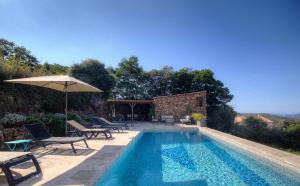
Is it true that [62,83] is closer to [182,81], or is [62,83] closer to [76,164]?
[76,164]

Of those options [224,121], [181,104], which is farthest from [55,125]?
[224,121]

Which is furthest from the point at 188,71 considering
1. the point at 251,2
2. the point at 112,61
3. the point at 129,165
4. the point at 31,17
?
the point at 129,165

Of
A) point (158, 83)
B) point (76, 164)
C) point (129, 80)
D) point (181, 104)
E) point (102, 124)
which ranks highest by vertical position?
point (129, 80)

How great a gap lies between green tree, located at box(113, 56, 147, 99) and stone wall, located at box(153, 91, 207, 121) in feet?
27.8

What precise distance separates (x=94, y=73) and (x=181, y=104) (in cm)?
817

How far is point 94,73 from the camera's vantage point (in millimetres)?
19703

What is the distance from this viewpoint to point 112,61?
29.3 metres

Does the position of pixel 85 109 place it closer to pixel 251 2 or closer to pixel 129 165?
pixel 129 165

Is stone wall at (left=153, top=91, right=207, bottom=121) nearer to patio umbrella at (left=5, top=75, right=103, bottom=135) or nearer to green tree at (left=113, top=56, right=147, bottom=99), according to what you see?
green tree at (left=113, top=56, right=147, bottom=99)

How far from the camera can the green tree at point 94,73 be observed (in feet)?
63.2

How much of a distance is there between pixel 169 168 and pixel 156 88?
24.7 metres

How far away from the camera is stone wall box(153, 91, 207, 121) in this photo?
19219 millimetres

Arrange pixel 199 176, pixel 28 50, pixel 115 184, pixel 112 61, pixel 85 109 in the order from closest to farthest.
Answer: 1. pixel 115 184
2. pixel 199 176
3. pixel 85 109
4. pixel 28 50
5. pixel 112 61

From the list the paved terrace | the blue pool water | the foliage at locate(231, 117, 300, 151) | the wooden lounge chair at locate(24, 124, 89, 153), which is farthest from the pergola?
the wooden lounge chair at locate(24, 124, 89, 153)
